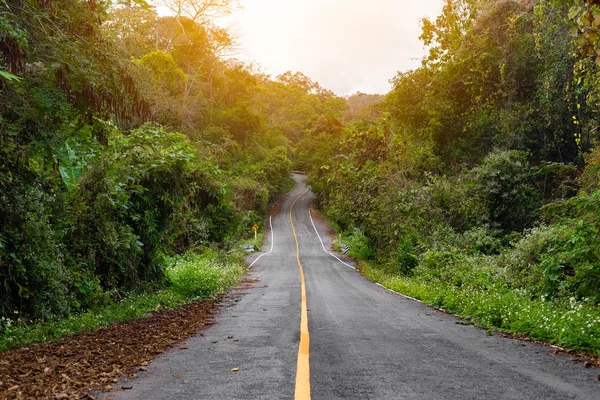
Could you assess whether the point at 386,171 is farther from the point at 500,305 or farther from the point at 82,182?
the point at 82,182

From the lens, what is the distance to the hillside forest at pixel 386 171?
23.0ft

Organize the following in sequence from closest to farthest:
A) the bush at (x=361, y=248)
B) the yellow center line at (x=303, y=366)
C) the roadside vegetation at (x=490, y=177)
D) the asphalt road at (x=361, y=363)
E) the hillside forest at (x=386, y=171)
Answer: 1. the yellow center line at (x=303, y=366)
2. the asphalt road at (x=361, y=363)
3. the hillside forest at (x=386, y=171)
4. the roadside vegetation at (x=490, y=177)
5. the bush at (x=361, y=248)

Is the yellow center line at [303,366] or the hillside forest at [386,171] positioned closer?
the yellow center line at [303,366]

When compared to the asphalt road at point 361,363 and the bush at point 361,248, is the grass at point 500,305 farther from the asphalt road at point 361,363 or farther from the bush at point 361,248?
the bush at point 361,248

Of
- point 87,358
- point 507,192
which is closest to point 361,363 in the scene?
point 87,358

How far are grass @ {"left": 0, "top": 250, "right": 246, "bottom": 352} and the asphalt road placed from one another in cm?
200

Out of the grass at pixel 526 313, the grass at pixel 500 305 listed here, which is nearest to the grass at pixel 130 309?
the grass at pixel 500 305

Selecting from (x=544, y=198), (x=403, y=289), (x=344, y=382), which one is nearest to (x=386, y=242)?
(x=544, y=198)

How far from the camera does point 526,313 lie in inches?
337

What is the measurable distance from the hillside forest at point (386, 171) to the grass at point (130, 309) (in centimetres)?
31

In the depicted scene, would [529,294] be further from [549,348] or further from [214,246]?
[214,246]

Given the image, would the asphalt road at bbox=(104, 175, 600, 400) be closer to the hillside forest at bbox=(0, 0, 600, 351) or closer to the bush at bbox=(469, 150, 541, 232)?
the hillside forest at bbox=(0, 0, 600, 351)

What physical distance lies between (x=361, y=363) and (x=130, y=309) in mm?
6298

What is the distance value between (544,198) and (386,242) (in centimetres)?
815
